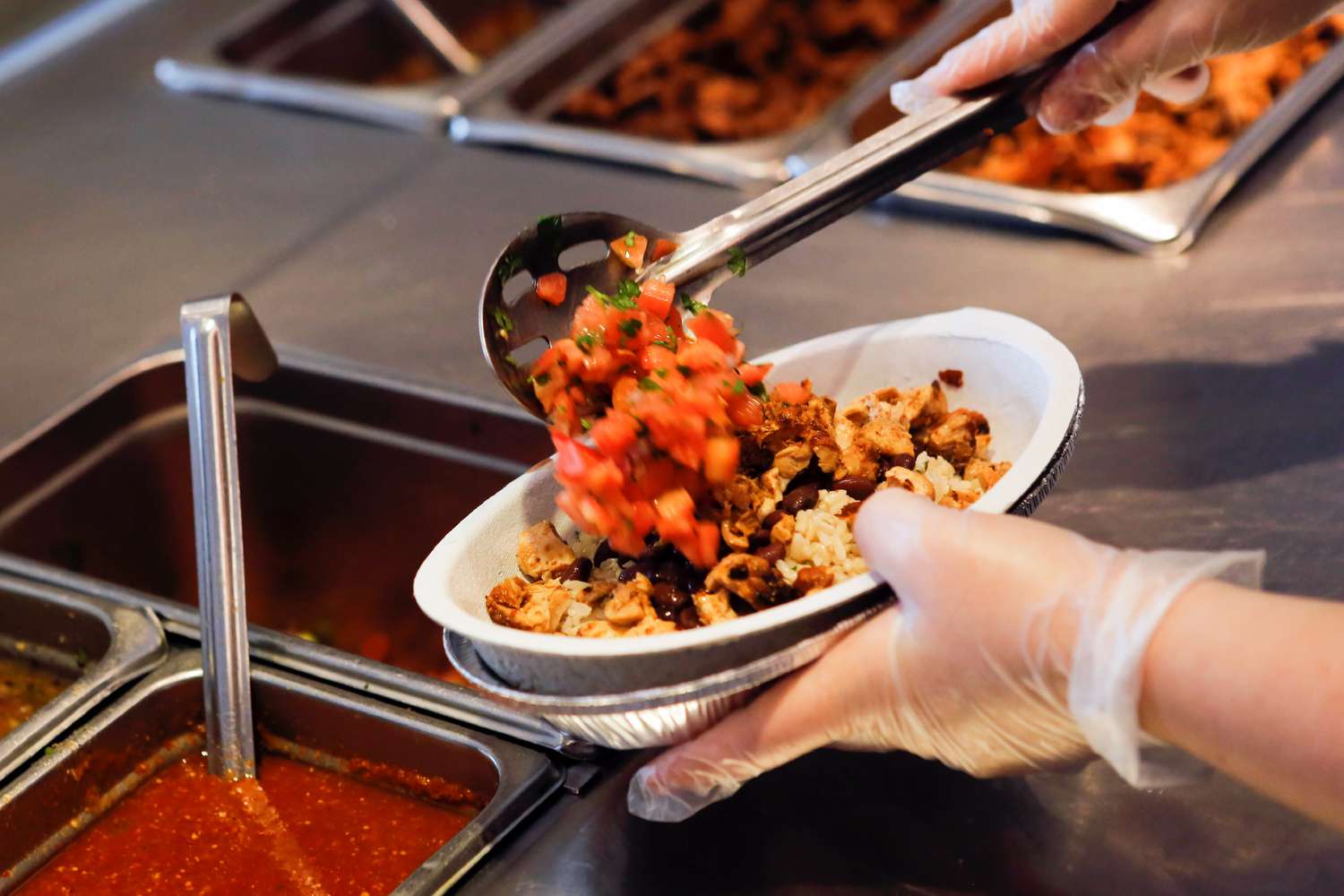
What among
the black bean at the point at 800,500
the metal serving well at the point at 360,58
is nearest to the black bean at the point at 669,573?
the black bean at the point at 800,500

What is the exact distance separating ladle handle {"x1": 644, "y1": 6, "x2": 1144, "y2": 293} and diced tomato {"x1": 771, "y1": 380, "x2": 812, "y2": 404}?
0.46 ft

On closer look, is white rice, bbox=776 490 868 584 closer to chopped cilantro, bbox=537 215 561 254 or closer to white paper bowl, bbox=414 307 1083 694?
white paper bowl, bbox=414 307 1083 694

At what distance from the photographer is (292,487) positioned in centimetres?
188

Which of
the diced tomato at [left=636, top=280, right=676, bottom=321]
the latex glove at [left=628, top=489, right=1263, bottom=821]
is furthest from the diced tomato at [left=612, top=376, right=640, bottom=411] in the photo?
the latex glove at [left=628, top=489, right=1263, bottom=821]

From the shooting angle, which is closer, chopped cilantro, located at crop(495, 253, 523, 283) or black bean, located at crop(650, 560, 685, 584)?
black bean, located at crop(650, 560, 685, 584)

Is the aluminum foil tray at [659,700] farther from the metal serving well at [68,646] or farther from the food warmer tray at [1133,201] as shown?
the food warmer tray at [1133,201]

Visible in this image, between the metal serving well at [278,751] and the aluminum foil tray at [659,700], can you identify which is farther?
the metal serving well at [278,751]

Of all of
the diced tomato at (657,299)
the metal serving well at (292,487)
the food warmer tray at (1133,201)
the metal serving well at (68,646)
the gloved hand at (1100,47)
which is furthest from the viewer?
the food warmer tray at (1133,201)

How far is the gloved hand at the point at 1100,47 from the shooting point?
1.45 m

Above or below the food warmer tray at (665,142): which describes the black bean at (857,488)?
below

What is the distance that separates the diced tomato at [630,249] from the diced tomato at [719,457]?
0.27m

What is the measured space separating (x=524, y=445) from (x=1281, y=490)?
0.90 m

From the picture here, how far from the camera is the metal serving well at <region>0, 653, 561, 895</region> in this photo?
1.22m

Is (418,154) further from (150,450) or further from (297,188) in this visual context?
(150,450)
